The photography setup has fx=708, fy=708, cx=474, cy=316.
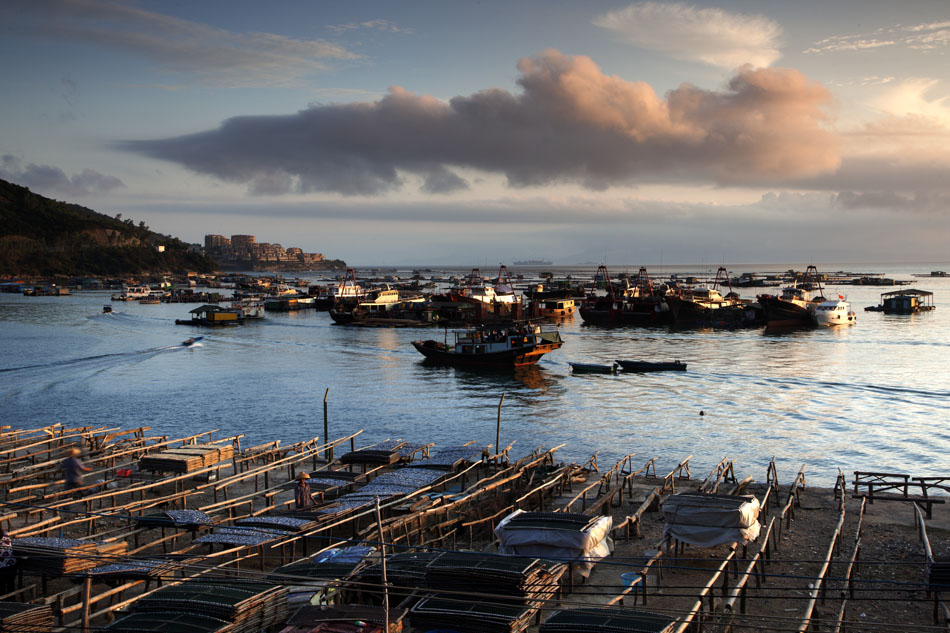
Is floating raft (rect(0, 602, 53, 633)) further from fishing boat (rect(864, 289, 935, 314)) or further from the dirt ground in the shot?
fishing boat (rect(864, 289, 935, 314))

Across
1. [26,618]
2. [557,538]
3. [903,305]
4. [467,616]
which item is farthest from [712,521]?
[903,305]

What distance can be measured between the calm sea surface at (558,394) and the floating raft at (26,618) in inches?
843

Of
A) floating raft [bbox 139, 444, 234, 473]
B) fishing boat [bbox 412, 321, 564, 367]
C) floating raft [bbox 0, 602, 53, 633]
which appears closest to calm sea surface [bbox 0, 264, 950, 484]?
fishing boat [bbox 412, 321, 564, 367]

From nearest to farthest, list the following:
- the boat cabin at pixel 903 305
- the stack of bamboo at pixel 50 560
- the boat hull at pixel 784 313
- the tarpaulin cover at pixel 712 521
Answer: the stack of bamboo at pixel 50 560, the tarpaulin cover at pixel 712 521, the boat hull at pixel 784 313, the boat cabin at pixel 903 305

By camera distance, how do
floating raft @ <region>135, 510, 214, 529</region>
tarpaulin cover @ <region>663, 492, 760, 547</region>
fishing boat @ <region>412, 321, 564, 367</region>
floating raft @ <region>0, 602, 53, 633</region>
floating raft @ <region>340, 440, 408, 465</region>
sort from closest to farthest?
floating raft @ <region>0, 602, 53, 633</region>, tarpaulin cover @ <region>663, 492, 760, 547</region>, floating raft @ <region>135, 510, 214, 529</region>, floating raft @ <region>340, 440, 408, 465</region>, fishing boat @ <region>412, 321, 564, 367</region>

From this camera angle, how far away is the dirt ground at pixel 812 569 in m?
12.6

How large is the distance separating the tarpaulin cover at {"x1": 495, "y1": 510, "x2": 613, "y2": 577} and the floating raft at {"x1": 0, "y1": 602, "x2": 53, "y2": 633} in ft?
25.7

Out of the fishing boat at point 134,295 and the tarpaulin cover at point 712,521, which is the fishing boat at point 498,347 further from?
the fishing boat at point 134,295

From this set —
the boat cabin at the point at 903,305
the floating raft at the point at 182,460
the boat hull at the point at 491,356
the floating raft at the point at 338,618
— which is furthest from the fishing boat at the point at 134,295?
the floating raft at the point at 338,618

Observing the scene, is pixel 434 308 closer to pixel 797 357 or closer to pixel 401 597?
pixel 797 357

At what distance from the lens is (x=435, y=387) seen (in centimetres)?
4834

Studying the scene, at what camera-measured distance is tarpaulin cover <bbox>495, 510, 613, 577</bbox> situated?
13797mm

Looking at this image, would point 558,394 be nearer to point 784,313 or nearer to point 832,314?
point 784,313

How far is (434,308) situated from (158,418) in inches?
2445
